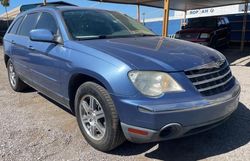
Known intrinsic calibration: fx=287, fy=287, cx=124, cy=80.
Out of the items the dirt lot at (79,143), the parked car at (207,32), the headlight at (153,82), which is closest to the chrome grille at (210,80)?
the headlight at (153,82)

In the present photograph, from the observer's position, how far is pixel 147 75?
288cm

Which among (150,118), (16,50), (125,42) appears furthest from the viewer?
(16,50)

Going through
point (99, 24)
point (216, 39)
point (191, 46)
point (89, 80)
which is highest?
point (99, 24)

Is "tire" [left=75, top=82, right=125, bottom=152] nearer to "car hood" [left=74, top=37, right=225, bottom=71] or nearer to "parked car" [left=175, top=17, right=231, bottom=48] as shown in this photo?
"car hood" [left=74, top=37, right=225, bottom=71]

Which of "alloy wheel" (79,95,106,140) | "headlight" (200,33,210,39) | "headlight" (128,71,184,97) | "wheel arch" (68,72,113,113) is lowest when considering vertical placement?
"headlight" (200,33,210,39)

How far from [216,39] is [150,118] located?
10711 millimetres

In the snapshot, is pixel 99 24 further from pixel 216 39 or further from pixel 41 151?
pixel 216 39

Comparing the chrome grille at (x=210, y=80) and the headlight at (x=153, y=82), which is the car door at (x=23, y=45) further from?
the chrome grille at (x=210, y=80)

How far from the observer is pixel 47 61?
408 centimetres

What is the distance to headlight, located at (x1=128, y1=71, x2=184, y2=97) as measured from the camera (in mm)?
2846

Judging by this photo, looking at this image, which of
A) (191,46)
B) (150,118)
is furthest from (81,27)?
(150,118)

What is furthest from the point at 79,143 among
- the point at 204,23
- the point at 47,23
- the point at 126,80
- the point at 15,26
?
the point at 204,23

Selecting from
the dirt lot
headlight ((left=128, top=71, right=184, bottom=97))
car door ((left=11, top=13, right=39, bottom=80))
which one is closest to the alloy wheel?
the dirt lot

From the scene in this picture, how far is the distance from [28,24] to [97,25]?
71.1 inches
